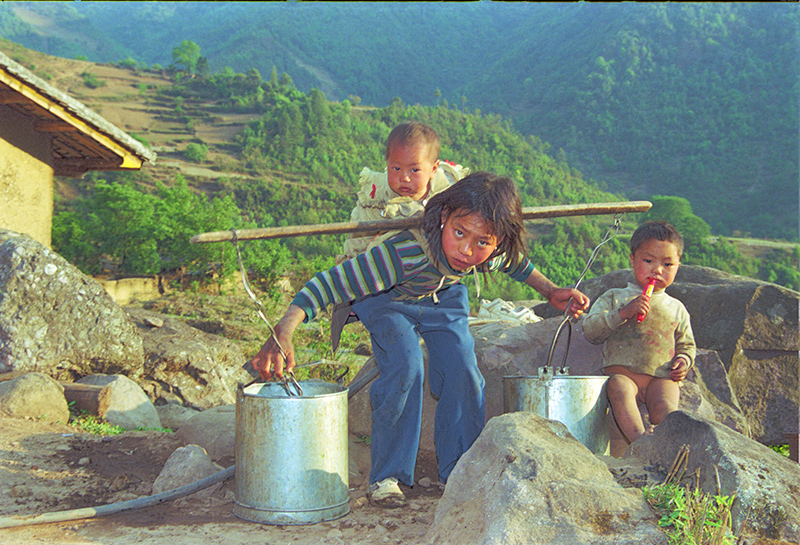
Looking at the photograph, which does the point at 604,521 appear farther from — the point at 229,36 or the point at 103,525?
the point at 229,36

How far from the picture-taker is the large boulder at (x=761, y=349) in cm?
426

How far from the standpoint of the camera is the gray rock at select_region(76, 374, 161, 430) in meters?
4.42

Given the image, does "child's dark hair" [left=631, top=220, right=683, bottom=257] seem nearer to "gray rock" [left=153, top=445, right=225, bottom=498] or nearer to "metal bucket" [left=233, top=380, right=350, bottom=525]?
"metal bucket" [left=233, top=380, right=350, bottom=525]

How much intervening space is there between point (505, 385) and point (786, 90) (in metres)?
98.6

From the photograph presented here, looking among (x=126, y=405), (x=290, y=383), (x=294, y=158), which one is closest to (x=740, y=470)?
(x=290, y=383)


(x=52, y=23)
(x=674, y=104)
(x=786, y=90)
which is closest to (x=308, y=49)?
(x=52, y=23)

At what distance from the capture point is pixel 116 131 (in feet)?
23.1

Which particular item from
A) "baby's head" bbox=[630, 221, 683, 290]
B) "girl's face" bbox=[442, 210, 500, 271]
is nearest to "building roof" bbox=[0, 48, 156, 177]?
"girl's face" bbox=[442, 210, 500, 271]

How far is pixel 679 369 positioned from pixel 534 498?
5.03 ft

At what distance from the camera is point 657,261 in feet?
11.0

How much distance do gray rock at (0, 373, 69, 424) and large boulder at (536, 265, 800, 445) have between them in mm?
4181

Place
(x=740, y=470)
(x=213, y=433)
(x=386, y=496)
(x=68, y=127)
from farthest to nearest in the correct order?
1. (x=68, y=127)
2. (x=213, y=433)
3. (x=386, y=496)
4. (x=740, y=470)

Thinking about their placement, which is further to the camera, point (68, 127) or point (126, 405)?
point (68, 127)

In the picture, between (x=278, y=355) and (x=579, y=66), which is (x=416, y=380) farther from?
(x=579, y=66)
